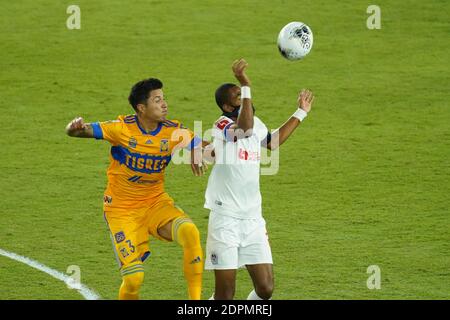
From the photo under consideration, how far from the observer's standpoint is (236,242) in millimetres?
9172

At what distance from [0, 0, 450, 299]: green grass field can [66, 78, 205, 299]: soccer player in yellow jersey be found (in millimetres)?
1316

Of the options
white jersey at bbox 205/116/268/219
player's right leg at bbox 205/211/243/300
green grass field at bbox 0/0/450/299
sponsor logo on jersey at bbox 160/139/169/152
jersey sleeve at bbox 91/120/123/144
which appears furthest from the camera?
green grass field at bbox 0/0/450/299

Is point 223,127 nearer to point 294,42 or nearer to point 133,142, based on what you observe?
point 133,142

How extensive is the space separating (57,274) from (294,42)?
3.58m

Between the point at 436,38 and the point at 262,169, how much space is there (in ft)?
22.1

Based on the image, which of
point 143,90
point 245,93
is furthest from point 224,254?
point 143,90

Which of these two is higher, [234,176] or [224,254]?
[234,176]

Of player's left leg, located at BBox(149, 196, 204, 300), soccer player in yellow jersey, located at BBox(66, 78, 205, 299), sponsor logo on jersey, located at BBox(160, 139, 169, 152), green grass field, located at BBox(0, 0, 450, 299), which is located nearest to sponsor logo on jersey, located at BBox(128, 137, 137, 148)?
soccer player in yellow jersey, located at BBox(66, 78, 205, 299)

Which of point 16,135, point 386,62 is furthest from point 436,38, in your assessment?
point 16,135

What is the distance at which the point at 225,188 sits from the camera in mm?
9266

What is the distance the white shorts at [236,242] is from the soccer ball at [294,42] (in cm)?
191

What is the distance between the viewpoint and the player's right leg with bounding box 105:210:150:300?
30.4 feet

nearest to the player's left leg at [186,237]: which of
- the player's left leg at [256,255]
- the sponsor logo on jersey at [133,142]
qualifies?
the player's left leg at [256,255]

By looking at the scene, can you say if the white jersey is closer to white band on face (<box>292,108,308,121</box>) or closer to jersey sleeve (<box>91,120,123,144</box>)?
white band on face (<box>292,108,308,121</box>)
